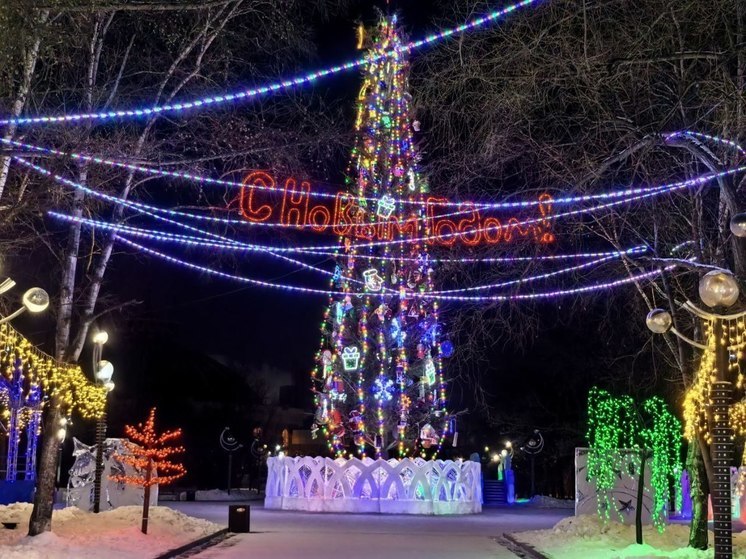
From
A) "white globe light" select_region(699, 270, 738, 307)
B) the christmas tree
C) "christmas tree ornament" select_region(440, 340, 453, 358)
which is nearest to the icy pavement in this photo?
the christmas tree

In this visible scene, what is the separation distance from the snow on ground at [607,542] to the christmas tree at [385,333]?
32.3ft

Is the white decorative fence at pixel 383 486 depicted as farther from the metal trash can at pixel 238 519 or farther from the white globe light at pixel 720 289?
the white globe light at pixel 720 289

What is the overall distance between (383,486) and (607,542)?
37.1 ft

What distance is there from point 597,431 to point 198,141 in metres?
9.50

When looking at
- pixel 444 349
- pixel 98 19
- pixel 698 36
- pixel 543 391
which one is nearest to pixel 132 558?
pixel 98 19

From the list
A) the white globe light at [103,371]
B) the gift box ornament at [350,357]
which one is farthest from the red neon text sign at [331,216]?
the gift box ornament at [350,357]

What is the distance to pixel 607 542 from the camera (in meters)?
15.8

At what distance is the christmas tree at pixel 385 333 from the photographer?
2794cm

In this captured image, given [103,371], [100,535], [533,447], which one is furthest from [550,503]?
[100,535]

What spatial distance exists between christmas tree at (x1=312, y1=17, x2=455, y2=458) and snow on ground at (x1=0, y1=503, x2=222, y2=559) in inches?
384

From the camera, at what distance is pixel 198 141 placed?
13.7 meters

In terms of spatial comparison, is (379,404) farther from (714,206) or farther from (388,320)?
(714,206)

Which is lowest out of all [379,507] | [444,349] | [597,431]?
[379,507]

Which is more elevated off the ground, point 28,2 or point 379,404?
point 28,2
